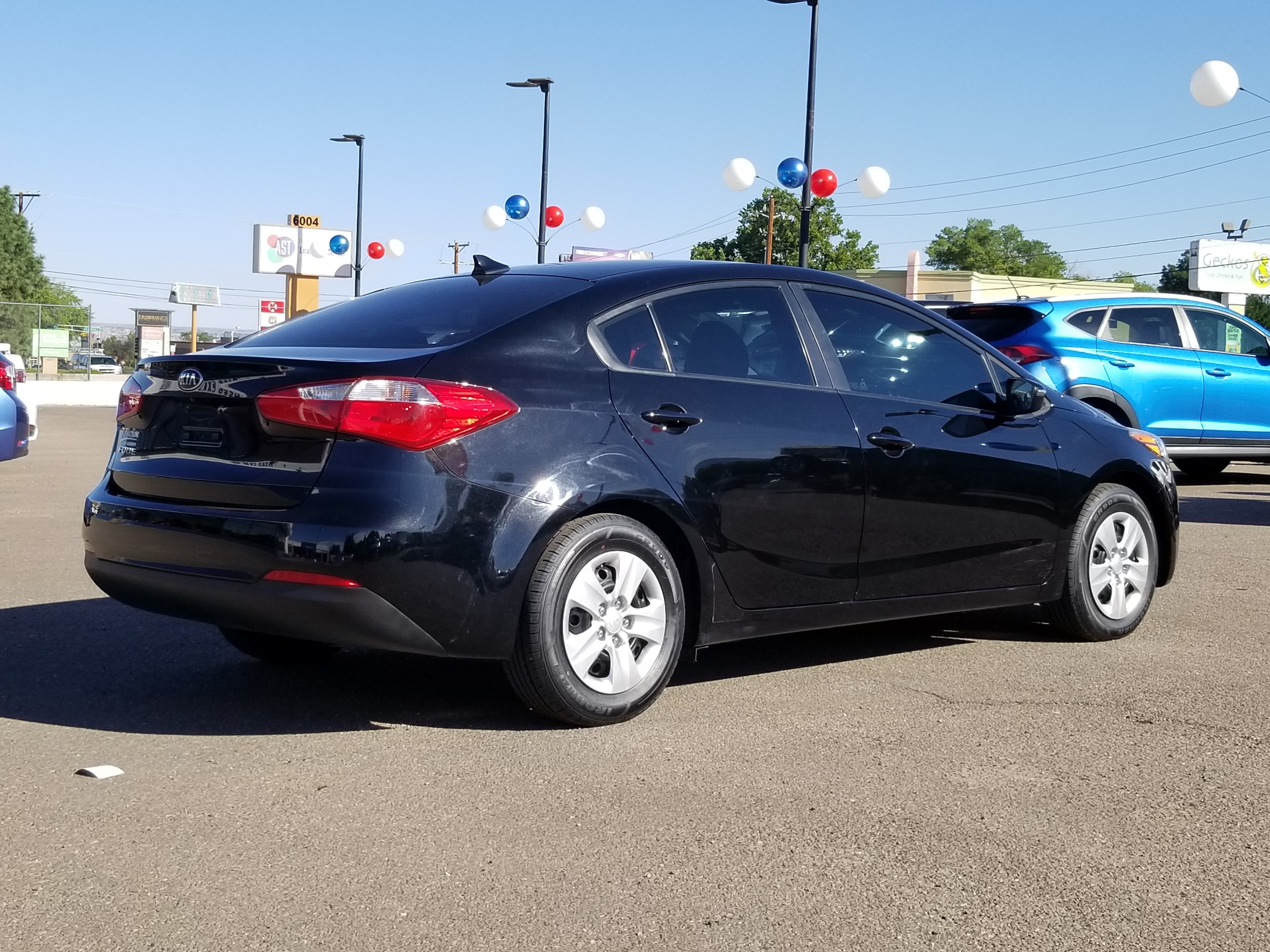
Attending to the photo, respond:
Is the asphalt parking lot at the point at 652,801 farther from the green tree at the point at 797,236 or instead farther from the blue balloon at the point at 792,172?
the green tree at the point at 797,236

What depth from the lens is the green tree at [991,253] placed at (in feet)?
411

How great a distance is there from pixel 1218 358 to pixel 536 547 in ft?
35.0

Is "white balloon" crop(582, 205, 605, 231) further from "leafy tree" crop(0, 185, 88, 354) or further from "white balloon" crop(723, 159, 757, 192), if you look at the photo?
"leafy tree" crop(0, 185, 88, 354)

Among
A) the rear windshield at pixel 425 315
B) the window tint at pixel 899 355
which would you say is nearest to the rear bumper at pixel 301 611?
the rear windshield at pixel 425 315

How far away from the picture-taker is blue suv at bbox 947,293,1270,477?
1219cm

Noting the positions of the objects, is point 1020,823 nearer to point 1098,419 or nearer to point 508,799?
point 508,799

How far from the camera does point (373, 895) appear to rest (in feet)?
10.3

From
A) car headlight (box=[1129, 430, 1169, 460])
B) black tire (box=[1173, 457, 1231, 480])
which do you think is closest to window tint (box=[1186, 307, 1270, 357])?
black tire (box=[1173, 457, 1231, 480])

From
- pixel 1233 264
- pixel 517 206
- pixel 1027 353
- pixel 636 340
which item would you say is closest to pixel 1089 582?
pixel 636 340

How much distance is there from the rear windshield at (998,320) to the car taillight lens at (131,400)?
27.9 ft

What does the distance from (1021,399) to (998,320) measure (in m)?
6.77

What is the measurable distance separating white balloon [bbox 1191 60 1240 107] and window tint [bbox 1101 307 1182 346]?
9.73 meters

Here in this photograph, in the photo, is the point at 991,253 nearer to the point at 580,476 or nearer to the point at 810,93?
the point at 810,93

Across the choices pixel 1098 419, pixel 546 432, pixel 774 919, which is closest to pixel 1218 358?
pixel 1098 419
